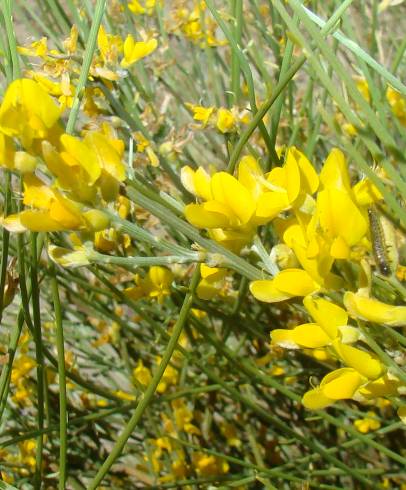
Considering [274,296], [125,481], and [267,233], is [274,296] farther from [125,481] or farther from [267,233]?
[125,481]

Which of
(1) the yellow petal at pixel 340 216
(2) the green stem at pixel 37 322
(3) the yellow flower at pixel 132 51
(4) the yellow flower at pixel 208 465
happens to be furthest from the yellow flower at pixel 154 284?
(4) the yellow flower at pixel 208 465

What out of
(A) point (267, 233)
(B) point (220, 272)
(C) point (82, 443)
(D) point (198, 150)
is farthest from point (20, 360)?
(B) point (220, 272)

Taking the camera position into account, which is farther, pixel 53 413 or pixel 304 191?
pixel 53 413

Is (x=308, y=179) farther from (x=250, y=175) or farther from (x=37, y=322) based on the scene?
(x=37, y=322)

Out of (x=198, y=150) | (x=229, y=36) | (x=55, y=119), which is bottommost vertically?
(x=55, y=119)

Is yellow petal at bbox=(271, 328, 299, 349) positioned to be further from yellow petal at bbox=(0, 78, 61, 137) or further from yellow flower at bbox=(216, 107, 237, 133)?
yellow flower at bbox=(216, 107, 237, 133)

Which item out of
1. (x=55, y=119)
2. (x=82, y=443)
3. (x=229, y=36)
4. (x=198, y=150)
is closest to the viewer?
(x=55, y=119)

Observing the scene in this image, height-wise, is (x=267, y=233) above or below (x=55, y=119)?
above
